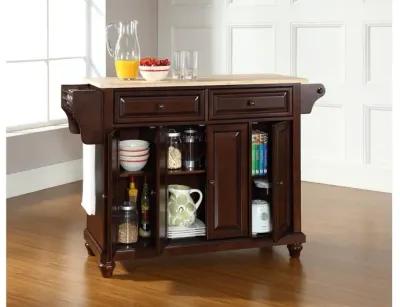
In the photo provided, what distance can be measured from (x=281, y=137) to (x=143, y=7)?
279cm

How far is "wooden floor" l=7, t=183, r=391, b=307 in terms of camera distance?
3150 mm

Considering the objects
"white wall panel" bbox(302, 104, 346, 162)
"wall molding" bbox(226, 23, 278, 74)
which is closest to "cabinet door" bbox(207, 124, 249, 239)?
"white wall panel" bbox(302, 104, 346, 162)

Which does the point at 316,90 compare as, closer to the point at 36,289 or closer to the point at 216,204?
the point at 216,204

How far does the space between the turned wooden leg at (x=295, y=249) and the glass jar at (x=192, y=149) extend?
0.60m

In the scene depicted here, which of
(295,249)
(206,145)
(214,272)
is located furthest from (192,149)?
(295,249)

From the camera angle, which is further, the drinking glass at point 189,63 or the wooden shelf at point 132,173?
the drinking glass at point 189,63

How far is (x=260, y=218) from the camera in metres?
3.70

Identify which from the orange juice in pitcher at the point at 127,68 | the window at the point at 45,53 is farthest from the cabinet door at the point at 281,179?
the window at the point at 45,53

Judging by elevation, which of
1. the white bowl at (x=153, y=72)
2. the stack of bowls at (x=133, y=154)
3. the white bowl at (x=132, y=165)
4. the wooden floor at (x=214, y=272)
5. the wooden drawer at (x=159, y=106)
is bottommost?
the wooden floor at (x=214, y=272)

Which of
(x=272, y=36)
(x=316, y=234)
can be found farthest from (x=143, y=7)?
(x=316, y=234)

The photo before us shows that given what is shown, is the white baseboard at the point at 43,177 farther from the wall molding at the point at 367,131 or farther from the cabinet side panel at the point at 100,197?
the wall molding at the point at 367,131

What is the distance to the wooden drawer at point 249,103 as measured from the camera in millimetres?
3502

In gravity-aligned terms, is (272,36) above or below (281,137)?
above

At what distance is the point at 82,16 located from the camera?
588cm
